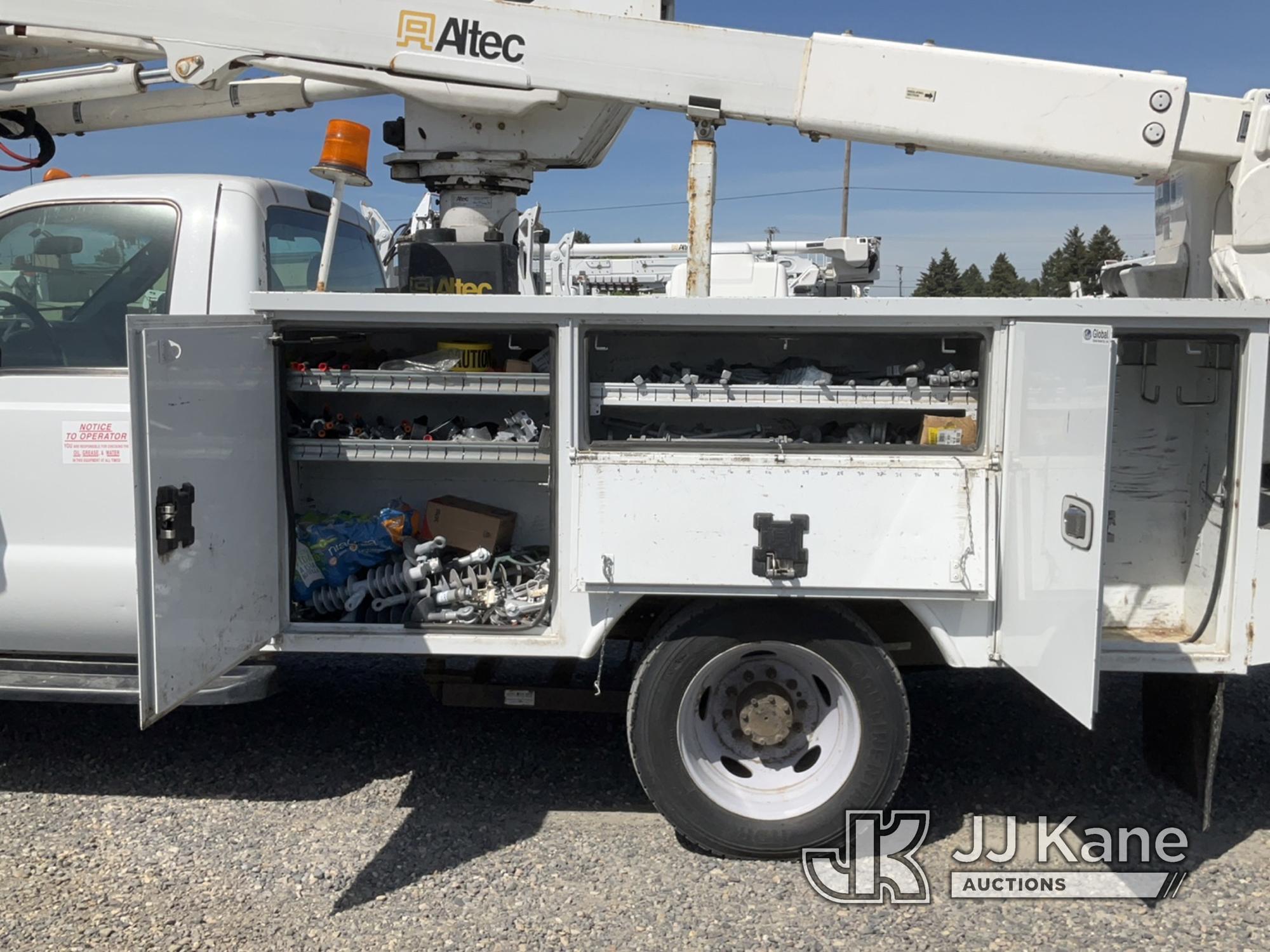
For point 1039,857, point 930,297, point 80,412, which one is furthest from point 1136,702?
point 80,412

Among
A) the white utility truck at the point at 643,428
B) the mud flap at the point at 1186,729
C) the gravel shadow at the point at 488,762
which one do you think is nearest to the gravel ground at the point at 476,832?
the gravel shadow at the point at 488,762

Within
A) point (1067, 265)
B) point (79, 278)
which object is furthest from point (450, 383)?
point (1067, 265)

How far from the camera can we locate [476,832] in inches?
161

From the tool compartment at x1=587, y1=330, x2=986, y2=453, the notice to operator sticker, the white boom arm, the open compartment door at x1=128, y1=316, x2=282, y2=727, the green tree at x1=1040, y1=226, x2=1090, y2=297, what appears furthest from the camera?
the green tree at x1=1040, y1=226, x2=1090, y2=297

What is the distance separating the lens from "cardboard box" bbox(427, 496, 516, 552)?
14.3 feet

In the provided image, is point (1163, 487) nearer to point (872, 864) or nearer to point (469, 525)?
point (872, 864)

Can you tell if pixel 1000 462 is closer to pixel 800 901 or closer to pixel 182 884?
pixel 800 901

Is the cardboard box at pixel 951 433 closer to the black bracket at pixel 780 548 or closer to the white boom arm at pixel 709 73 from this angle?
the black bracket at pixel 780 548

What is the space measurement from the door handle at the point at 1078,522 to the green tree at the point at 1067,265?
4349 cm

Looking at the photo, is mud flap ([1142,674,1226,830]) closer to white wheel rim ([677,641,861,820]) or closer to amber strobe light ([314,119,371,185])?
→ white wheel rim ([677,641,861,820])

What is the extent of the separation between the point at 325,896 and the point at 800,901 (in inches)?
60.3

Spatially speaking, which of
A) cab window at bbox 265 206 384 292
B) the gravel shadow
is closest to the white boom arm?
cab window at bbox 265 206 384 292

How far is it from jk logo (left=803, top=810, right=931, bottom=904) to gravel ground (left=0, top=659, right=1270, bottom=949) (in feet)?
0.22

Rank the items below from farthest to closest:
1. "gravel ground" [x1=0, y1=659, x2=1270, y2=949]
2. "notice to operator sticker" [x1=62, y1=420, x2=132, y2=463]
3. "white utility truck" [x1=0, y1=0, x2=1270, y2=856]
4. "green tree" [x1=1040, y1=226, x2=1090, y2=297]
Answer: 1. "green tree" [x1=1040, y1=226, x2=1090, y2=297]
2. "notice to operator sticker" [x1=62, y1=420, x2=132, y2=463]
3. "white utility truck" [x1=0, y1=0, x2=1270, y2=856]
4. "gravel ground" [x1=0, y1=659, x2=1270, y2=949]
